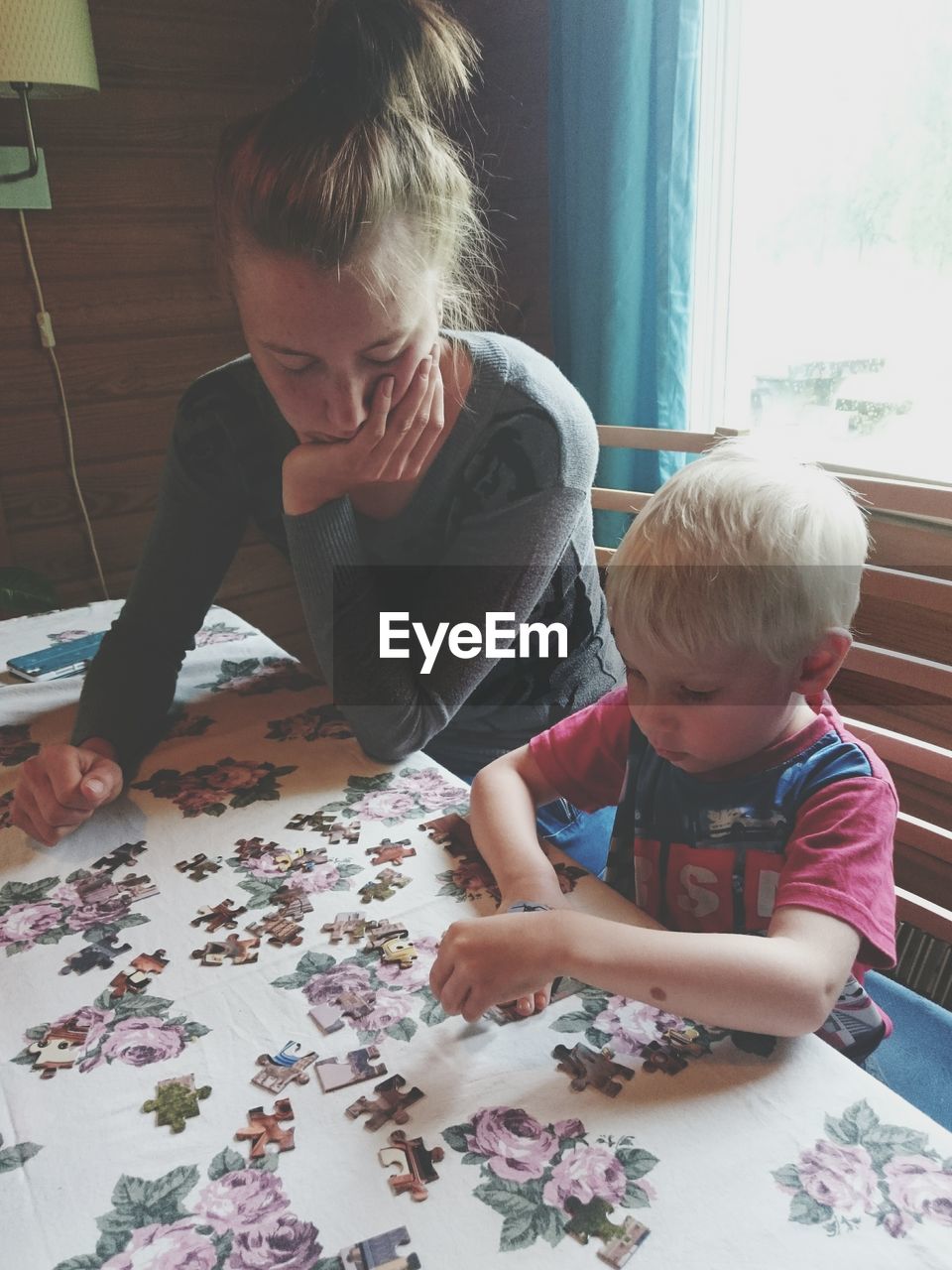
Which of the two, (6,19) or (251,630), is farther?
(6,19)

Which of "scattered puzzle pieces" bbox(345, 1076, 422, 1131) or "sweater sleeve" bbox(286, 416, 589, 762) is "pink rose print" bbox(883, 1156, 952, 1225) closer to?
"scattered puzzle pieces" bbox(345, 1076, 422, 1131)

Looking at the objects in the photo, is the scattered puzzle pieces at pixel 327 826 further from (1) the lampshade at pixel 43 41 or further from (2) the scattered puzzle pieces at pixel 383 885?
(1) the lampshade at pixel 43 41

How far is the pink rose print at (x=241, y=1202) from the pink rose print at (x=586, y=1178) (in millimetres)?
167

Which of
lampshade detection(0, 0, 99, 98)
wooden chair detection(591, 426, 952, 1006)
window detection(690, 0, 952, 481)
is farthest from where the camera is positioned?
lampshade detection(0, 0, 99, 98)

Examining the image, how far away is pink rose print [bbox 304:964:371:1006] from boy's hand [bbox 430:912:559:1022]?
3.4 inches

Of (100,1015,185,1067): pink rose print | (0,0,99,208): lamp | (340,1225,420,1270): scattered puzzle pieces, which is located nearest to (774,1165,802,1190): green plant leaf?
(340,1225,420,1270): scattered puzzle pieces

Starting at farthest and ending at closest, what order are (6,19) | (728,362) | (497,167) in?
(497,167) < (728,362) < (6,19)

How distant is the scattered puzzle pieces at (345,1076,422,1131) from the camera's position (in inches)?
25.0

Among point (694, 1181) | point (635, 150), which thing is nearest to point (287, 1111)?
point (694, 1181)

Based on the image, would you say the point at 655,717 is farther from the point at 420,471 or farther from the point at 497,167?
the point at 497,167

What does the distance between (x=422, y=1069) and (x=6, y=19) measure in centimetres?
210

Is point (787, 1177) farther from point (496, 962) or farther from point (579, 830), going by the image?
point (579, 830)

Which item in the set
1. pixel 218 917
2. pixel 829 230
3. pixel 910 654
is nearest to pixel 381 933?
pixel 218 917

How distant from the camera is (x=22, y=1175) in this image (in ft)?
2.01
